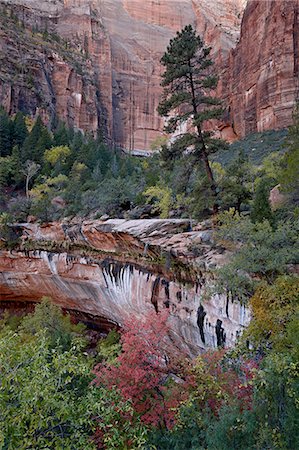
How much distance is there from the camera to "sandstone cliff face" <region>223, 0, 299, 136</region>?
3497cm

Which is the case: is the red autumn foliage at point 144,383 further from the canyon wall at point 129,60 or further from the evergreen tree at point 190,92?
the canyon wall at point 129,60

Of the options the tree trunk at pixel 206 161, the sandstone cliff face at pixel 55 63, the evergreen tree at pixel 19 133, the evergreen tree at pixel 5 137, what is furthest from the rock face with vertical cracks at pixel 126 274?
the sandstone cliff face at pixel 55 63

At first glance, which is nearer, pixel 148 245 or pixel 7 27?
pixel 148 245

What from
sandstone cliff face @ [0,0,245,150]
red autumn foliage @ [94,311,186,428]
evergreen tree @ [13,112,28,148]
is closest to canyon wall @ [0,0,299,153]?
sandstone cliff face @ [0,0,245,150]

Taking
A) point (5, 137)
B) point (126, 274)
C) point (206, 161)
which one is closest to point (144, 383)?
point (206, 161)

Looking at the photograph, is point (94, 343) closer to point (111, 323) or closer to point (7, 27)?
point (111, 323)

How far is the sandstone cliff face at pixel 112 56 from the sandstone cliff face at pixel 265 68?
377 inches

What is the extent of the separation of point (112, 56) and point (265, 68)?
4676cm

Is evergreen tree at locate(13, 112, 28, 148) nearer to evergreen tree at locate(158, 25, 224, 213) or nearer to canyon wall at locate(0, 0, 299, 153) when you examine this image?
canyon wall at locate(0, 0, 299, 153)

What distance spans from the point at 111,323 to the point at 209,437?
1558 centimetres

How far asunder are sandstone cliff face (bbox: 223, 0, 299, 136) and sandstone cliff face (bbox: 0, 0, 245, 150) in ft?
31.4

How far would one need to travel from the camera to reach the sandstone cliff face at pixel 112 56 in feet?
183

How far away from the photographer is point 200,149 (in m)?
11.5

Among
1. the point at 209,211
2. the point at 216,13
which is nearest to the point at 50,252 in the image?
the point at 209,211
